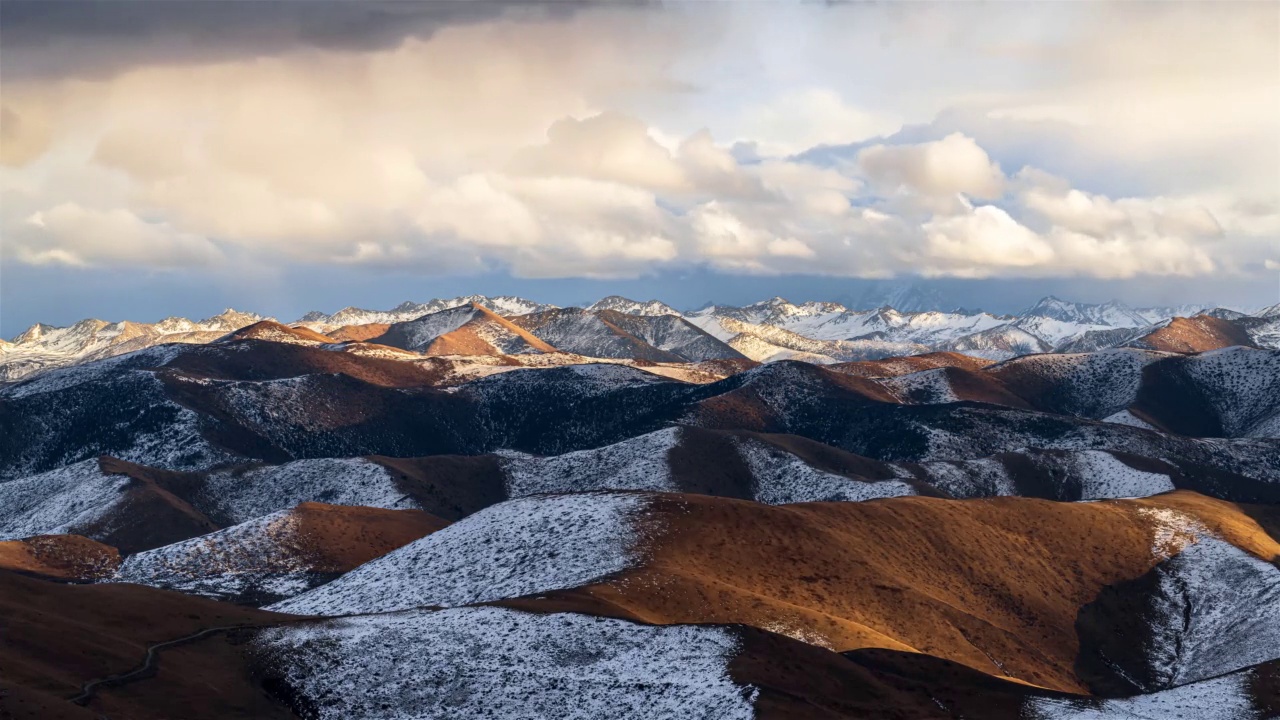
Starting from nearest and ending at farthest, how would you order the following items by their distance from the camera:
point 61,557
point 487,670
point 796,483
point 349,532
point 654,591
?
point 487,670
point 654,591
point 61,557
point 349,532
point 796,483

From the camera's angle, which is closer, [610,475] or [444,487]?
[610,475]

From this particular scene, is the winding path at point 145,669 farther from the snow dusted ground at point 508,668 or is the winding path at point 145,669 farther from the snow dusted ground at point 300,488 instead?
the snow dusted ground at point 300,488

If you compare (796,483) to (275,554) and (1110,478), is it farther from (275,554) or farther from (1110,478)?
(275,554)

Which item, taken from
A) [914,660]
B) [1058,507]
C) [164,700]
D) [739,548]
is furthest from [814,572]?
[164,700]

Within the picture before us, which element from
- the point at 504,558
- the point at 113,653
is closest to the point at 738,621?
the point at 504,558

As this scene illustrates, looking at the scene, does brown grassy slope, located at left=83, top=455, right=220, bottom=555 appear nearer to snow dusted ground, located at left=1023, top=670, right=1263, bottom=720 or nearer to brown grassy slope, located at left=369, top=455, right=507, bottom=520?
brown grassy slope, located at left=369, top=455, right=507, bottom=520

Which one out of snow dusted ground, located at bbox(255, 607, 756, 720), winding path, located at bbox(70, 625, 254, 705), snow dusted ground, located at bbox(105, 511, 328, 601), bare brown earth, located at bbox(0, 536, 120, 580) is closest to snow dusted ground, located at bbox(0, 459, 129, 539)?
bare brown earth, located at bbox(0, 536, 120, 580)

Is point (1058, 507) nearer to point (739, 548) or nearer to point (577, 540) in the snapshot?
point (739, 548)

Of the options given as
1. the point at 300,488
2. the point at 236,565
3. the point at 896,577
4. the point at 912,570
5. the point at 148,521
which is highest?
the point at 896,577
